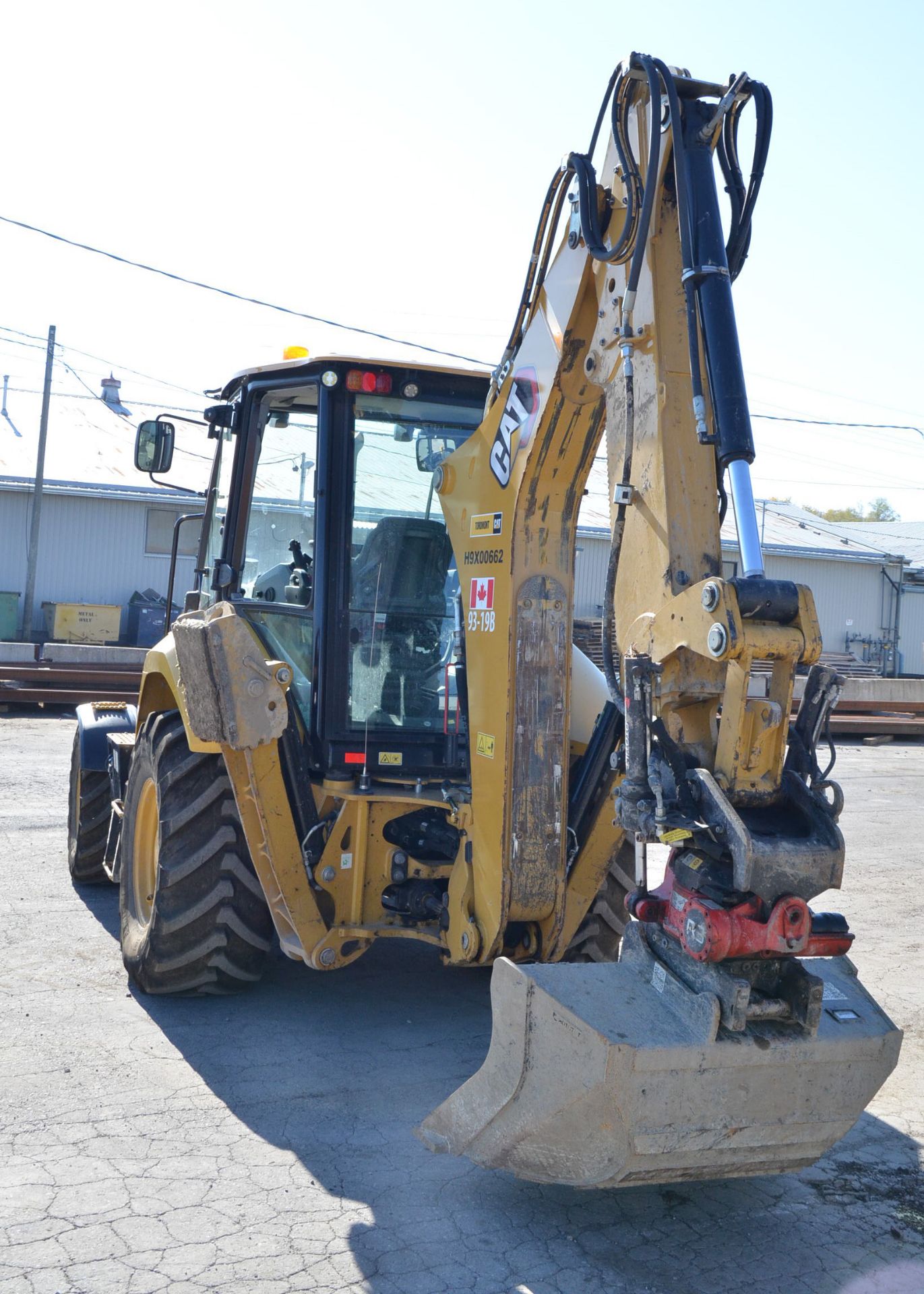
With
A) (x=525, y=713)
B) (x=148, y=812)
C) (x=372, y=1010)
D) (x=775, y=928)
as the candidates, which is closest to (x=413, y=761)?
(x=525, y=713)

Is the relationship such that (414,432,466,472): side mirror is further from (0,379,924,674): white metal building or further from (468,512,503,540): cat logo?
(0,379,924,674): white metal building

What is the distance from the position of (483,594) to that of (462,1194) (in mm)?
2052

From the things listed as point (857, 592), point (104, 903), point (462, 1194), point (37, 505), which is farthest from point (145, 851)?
point (857, 592)

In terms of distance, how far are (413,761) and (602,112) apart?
252 centimetres

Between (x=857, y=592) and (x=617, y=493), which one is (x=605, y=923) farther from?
(x=857, y=592)

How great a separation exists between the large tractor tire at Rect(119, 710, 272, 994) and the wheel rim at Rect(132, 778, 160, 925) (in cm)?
43

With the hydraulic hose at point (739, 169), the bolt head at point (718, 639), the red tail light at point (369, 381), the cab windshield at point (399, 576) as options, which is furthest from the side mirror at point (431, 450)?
the bolt head at point (718, 639)

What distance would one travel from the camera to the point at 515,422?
4.27 m

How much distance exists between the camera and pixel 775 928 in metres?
3.03

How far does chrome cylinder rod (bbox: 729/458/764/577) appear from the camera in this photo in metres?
3.12

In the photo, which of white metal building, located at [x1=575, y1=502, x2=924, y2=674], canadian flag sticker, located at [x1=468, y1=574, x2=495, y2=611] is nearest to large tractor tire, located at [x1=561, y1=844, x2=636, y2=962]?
canadian flag sticker, located at [x1=468, y1=574, x2=495, y2=611]

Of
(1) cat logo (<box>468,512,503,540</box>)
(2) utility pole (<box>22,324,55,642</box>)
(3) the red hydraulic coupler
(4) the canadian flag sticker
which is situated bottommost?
(3) the red hydraulic coupler

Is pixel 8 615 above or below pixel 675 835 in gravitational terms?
above

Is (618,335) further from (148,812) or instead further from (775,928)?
(148,812)
